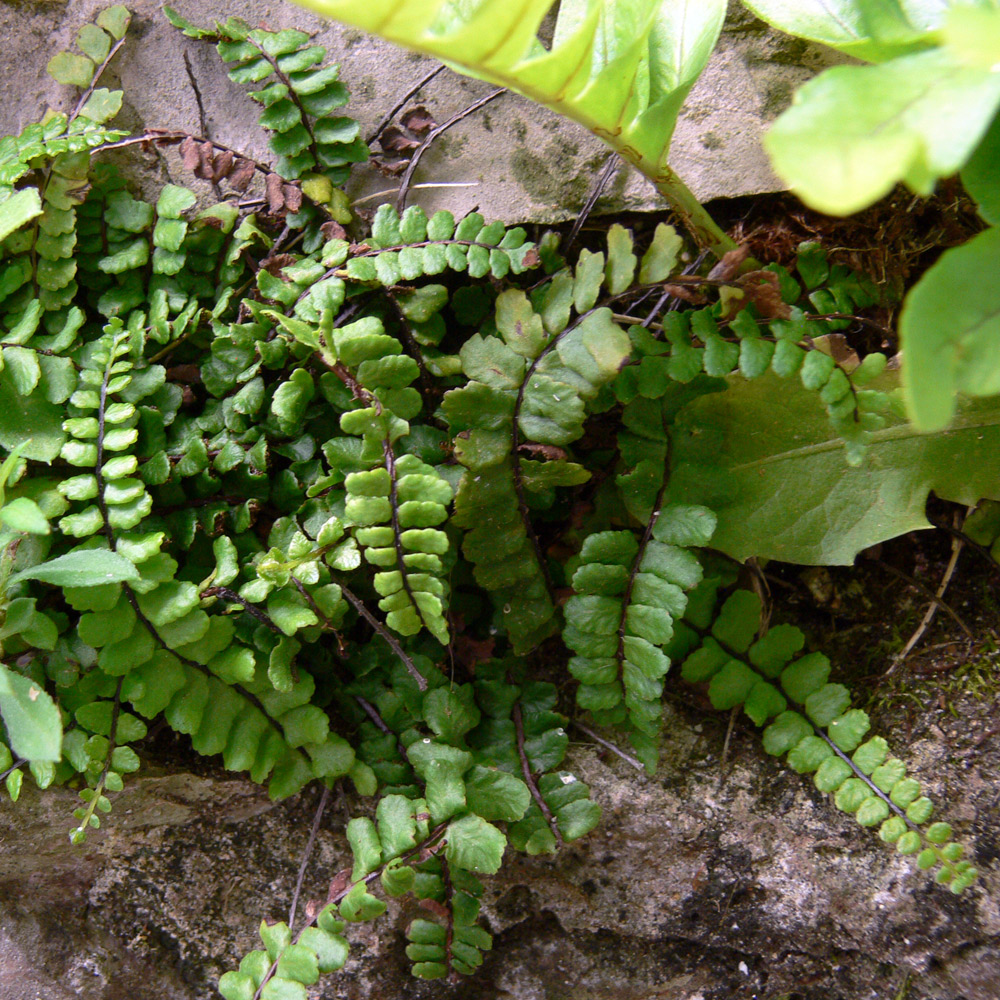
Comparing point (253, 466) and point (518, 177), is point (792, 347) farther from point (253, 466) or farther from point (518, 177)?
point (253, 466)

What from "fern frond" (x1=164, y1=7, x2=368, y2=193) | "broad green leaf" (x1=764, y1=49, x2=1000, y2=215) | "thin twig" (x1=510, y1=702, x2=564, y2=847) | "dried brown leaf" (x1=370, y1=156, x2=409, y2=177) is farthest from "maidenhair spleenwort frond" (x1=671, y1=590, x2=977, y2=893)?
"fern frond" (x1=164, y1=7, x2=368, y2=193)

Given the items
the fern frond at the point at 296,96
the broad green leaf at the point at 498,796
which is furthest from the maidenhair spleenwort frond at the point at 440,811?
the fern frond at the point at 296,96

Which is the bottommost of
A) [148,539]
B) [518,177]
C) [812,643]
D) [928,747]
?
[928,747]

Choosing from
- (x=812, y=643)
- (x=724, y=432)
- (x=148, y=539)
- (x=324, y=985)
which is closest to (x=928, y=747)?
(x=812, y=643)

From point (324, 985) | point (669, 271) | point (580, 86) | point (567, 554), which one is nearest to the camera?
point (580, 86)

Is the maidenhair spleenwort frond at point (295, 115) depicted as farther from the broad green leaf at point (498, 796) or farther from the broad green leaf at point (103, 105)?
the broad green leaf at point (498, 796)

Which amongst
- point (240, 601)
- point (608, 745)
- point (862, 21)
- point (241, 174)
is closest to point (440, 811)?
point (608, 745)
